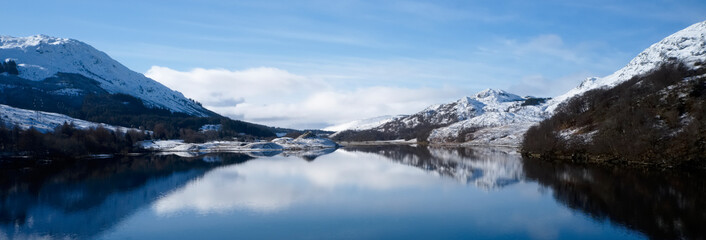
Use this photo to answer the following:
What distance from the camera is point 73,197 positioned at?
33.8 meters

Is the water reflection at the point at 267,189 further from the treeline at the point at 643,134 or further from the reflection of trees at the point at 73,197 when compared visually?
the treeline at the point at 643,134

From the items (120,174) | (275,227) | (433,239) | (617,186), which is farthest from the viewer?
(120,174)

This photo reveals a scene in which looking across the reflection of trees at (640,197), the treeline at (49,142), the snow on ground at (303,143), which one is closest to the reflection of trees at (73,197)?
the treeline at (49,142)

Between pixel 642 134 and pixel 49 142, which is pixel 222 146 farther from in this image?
pixel 642 134

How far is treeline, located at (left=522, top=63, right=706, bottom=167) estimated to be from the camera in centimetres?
5066

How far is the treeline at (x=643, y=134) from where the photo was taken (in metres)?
50.7

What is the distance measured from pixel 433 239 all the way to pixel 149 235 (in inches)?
523

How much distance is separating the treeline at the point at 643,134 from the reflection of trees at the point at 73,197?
54.3 metres

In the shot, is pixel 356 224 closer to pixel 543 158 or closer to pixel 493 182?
pixel 493 182

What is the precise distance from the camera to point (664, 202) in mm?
28344

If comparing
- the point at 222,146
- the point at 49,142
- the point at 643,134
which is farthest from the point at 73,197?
the point at 222,146

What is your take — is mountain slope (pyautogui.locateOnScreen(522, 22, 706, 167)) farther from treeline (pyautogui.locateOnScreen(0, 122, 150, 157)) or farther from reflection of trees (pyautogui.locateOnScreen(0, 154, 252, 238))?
treeline (pyautogui.locateOnScreen(0, 122, 150, 157))

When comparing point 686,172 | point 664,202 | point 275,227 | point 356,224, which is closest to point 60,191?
point 275,227

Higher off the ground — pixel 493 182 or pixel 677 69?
pixel 677 69
